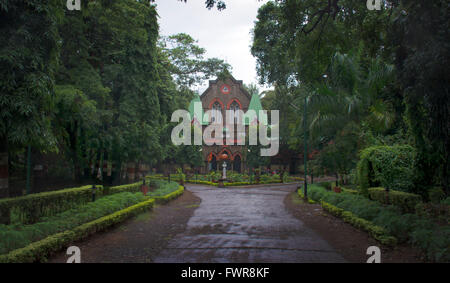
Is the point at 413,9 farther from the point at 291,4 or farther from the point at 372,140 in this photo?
the point at 372,140

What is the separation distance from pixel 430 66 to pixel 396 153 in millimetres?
6299

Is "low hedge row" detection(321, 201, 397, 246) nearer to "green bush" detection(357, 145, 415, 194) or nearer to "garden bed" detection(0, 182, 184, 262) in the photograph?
"green bush" detection(357, 145, 415, 194)

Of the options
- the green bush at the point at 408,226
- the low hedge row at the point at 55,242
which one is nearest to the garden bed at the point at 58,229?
the low hedge row at the point at 55,242

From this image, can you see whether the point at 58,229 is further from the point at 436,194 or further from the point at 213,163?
the point at 213,163

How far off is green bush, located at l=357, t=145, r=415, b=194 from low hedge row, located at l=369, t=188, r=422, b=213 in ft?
1.60

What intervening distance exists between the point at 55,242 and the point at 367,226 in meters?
7.52

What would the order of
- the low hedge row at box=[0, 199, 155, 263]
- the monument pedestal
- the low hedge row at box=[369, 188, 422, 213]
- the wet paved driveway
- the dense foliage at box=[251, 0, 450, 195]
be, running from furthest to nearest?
the monument pedestal → the low hedge row at box=[369, 188, 422, 213] → the dense foliage at box=[251, 0, 450, 195] → the wet paved driveway → the low hedge row at box=[0, 199, 155, 263]

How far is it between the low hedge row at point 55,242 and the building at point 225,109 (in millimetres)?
32800

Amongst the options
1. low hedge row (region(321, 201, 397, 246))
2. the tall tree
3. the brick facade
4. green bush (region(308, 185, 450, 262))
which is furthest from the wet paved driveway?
the brick facade

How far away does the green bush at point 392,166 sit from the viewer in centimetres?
1169

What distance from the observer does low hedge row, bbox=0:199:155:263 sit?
20.1 ft

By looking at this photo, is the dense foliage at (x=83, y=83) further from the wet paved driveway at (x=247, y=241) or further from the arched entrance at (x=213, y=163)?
the arched entrance at (x=213, y=163)

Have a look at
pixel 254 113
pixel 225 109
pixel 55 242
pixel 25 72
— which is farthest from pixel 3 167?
pixel 225 109

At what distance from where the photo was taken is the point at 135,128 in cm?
1880
